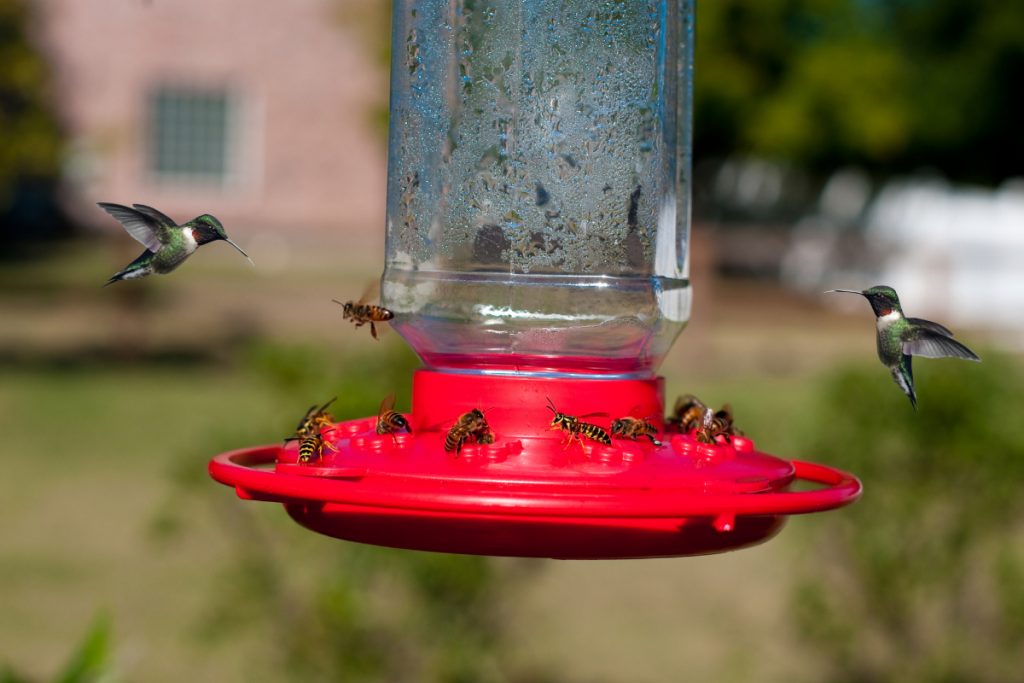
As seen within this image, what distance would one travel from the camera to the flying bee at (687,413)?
9.26ft

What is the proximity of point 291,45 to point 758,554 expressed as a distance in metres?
23.9

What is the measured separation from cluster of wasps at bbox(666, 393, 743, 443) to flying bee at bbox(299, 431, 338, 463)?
697 millimetres

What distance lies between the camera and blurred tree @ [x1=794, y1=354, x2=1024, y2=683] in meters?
5.83

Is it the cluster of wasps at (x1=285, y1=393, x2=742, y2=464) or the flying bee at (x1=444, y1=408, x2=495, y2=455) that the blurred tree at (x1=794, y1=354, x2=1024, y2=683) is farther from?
the flying bee at (x1=444, y1=408, x2=495, y2=455)

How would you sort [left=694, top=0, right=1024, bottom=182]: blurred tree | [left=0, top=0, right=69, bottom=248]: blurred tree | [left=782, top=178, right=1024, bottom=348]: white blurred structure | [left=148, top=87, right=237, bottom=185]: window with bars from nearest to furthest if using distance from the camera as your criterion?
1. [left=0, top=0, right=69, bottom=248]: blurred tree
2. [left=694, top=0, right=1024, bottom=182]: blurred tree
3. [left=782, top=178, right=1024, bottom=348]: white blurred structure
4. [left=148, top=87, right=237, bottom=185]: window with bars

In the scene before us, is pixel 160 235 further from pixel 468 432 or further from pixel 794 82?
pixel 794 82

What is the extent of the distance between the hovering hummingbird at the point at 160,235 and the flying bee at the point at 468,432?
0.53 metres

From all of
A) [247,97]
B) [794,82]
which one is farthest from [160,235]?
[247,97]

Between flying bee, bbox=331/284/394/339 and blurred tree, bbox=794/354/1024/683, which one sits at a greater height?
flying bee, bbox=331/284/394/339

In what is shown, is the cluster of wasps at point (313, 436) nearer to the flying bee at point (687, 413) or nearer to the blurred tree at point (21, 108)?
the flying bee at point (687, 413)

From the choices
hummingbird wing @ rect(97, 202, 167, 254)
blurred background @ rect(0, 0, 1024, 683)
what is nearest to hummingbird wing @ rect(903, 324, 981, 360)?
hummingbird wing @ rect(97, 202, 167, 254)

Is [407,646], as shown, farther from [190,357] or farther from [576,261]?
[190,357]

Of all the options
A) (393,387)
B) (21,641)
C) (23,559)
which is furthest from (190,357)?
(393,387)

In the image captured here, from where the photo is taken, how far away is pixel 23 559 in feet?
30.1
